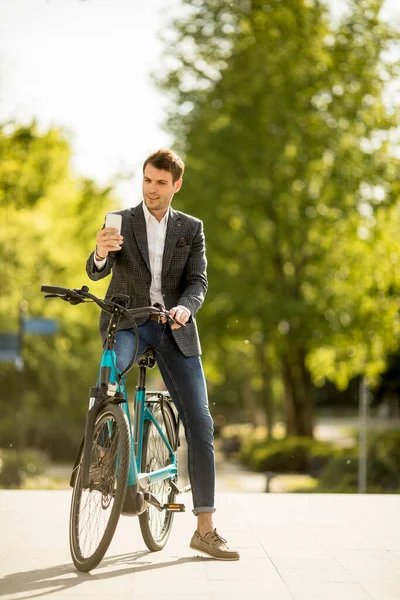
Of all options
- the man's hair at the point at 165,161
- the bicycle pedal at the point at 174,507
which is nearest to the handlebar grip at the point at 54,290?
the man's hair at the point at 165,161

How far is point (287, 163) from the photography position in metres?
23.1

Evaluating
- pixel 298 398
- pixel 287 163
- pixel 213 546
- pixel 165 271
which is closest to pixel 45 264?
pixel 287 163

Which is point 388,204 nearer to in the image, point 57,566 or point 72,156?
point 72,156

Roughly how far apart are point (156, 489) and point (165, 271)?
1.03m

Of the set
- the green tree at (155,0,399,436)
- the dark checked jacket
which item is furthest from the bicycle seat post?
the green tree at (155,0,399,436)

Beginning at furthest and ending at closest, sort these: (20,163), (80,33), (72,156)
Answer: (72,156) < (20,163) < (80,33)

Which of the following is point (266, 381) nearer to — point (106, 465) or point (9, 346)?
point (9, 346)

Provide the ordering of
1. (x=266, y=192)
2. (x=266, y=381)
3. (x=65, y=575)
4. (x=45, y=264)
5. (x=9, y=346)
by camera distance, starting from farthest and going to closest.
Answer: (x=266, y=381) → (x=266, y=192) → (x=45, y=264) → (x=9, y=346) → (x=65, y=575)

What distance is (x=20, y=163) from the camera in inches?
799

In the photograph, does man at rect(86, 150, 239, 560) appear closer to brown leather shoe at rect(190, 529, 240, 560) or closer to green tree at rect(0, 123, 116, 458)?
brown leather shoe at rect(190, 529, 240, 560)

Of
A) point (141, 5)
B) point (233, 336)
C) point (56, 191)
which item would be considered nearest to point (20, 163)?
point (56, 191)

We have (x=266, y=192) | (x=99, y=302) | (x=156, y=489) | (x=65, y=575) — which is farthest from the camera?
(x=266, y=192)

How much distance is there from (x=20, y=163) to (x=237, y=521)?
50.6ft

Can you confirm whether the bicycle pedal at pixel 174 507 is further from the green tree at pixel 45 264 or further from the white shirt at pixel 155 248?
the green tree at pixel 45 264
